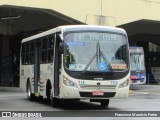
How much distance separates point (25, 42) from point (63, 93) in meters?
7.60

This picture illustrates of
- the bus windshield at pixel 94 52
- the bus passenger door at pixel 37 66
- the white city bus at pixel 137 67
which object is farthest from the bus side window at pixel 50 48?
the white city bus at pixel 137 67

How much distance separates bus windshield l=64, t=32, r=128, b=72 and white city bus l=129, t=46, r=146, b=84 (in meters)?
Answer: 17.9

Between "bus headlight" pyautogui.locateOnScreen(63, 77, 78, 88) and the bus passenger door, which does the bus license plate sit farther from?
the bus passenger door

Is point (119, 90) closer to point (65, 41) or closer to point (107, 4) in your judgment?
point (65, 41)

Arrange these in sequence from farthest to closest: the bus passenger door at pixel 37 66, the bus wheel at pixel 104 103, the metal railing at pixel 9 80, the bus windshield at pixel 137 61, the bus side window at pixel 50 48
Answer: the metal railing at pixel 9 80, the bus windshield at pixel 137 61, the bus passenger door at pixel 37 66, the bus wheel at pixel 104 103, the bus side window at pixel 50 48

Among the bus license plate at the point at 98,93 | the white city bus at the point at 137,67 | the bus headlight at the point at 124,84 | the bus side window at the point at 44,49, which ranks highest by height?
the bus side window at the point at 44,49

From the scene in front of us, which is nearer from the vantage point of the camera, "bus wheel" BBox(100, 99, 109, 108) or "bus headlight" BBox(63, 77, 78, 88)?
"bus headlight" BBox(63, 77, 78, 88)

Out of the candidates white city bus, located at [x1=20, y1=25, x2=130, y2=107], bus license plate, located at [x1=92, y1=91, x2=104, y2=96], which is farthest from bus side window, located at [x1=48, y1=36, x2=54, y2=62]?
bus license plate, located at [x1=92, y1=91, x2=104, y2=96]

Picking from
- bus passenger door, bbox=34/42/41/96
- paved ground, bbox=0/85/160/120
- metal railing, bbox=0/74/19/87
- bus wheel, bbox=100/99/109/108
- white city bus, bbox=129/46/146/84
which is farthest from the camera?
metal railing, bbox=0/74/19/87

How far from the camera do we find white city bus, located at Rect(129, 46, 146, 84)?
118 ft

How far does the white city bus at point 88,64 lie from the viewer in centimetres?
1745

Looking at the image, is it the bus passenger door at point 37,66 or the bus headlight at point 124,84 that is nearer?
the bus headlight at point 124,84

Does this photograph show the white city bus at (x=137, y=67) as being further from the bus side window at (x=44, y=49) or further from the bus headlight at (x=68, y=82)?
the bus headlight at (x=68, y=82)

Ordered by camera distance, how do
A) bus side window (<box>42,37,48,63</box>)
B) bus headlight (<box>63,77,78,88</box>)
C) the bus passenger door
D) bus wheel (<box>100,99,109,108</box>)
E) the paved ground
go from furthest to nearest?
the bus passenger door
bus side window (<box>42,37,48,63</box>)
bus wheel (<box>100,99,109,108</box>)
the paved ground
bus headlight (<box>63,77,78,88</box>)
